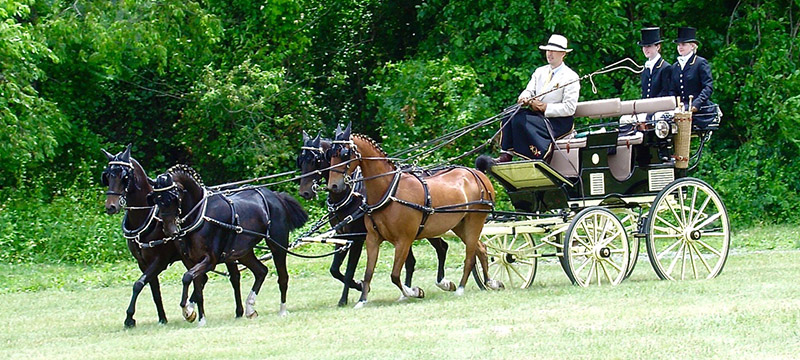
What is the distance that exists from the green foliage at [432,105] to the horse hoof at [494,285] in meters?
7.25

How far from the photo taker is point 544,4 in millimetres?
21484

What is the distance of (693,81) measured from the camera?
45.0 ft

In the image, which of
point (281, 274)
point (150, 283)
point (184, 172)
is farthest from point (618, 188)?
point (150, 283)

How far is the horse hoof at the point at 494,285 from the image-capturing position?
527 inches

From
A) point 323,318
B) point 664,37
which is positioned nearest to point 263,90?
point 664,37

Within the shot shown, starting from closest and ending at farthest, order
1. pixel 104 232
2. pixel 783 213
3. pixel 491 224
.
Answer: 1. pixel 491 224
2. pixel 104 232
3. pixel 783 213

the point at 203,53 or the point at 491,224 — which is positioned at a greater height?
the point at 203,53

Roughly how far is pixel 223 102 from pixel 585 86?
21.5ft

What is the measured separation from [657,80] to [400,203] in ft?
11.9

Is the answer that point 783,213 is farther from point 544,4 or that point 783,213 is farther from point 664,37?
point 544,4

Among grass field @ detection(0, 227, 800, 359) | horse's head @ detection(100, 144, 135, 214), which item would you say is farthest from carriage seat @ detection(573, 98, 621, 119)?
horse's head @ detection(100, 144, 135, 214)

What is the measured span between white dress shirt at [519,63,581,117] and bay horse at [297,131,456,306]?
213cm

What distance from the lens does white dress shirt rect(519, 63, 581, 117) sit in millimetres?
12961

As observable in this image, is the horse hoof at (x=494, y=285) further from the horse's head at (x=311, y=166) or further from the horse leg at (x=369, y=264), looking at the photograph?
the horse's head at (x=311, y=166)
